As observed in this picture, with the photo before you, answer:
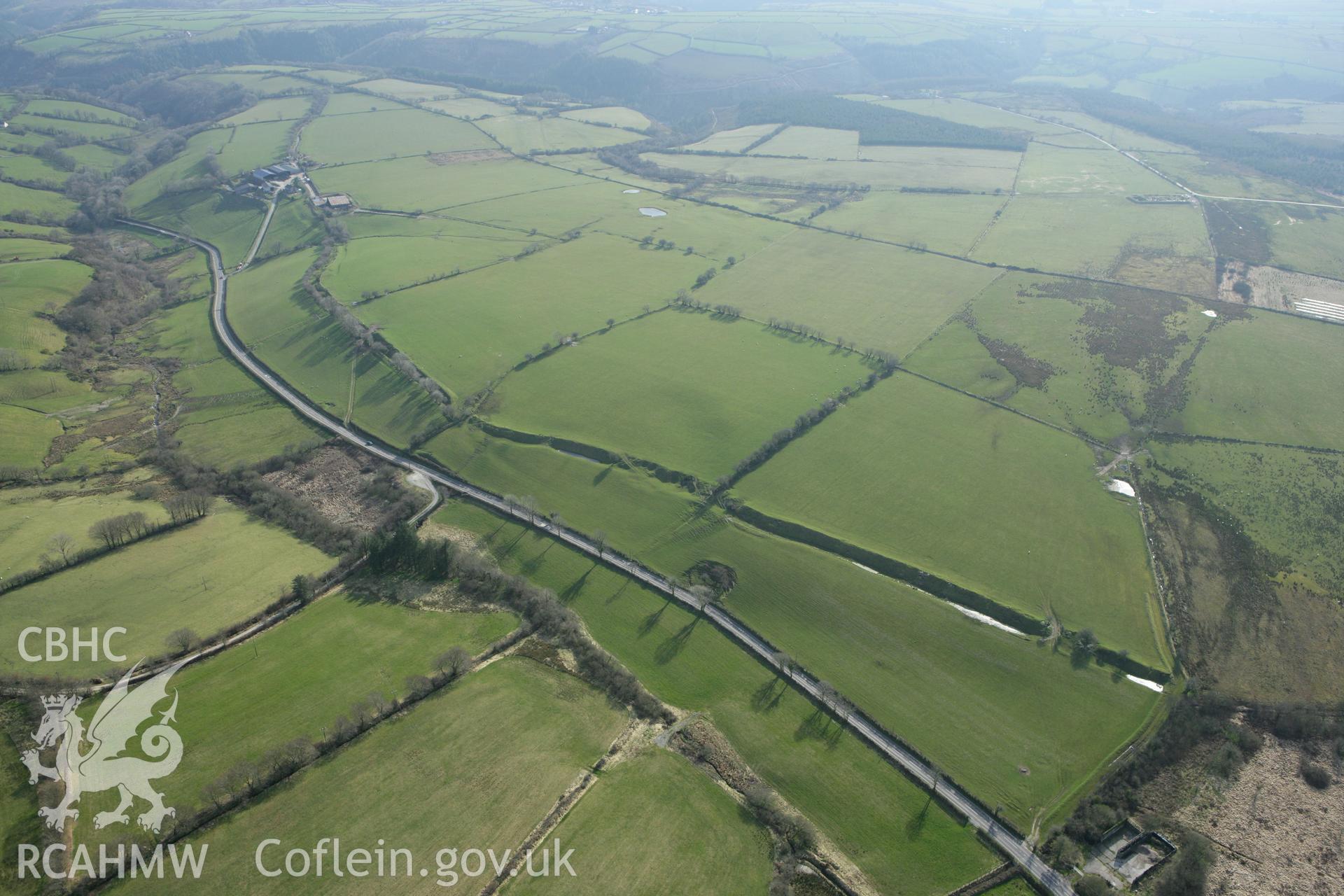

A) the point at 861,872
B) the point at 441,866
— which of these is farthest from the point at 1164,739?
the point at 441,866

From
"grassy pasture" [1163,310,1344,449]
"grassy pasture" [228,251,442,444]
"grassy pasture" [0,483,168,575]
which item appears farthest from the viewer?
"grassy pasture" [228,251,442,444]

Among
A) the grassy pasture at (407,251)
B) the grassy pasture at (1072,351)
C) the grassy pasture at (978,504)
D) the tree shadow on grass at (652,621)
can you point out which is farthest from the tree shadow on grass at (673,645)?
the grassy pasture at (407,251)

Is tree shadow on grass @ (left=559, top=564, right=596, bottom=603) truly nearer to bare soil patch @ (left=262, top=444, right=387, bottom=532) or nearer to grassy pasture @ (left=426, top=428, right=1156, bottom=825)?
grassy pasture @ (left=426, top=428, right=1156, bottom=825)

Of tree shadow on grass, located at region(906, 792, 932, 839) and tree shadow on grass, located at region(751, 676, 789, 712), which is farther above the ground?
tree shadow on grass, located at region(906, 792, 932, 839)

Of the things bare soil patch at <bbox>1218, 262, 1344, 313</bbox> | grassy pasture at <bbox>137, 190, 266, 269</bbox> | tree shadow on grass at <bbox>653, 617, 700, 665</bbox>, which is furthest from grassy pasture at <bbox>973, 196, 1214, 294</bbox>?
grassy pasture at <bbox>137, 190, 266, 269</bbox>

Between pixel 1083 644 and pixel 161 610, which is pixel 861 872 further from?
pixel 161 610
